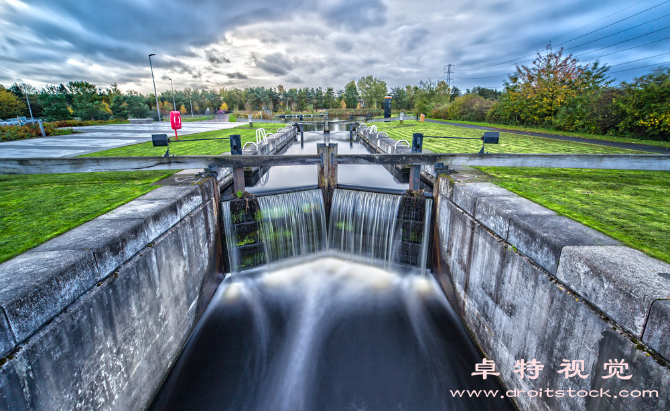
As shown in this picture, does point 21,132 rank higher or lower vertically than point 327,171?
higher

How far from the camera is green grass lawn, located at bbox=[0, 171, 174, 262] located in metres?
4.08

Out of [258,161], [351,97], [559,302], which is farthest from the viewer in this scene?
[351,97]

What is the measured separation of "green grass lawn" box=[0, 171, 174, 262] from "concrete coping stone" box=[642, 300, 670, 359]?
642 centimetres

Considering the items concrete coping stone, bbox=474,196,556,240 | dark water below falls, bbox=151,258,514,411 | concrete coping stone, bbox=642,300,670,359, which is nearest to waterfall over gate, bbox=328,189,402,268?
dark water below falls, bbox=151,258,514,411

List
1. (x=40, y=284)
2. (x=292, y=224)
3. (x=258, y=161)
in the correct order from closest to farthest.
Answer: (x=40, y=284) < (x=258, y=161) < (x=292, y=224)

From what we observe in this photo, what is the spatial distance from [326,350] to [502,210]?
4060 mm

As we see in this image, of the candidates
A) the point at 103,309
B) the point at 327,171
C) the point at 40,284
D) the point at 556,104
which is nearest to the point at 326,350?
the point at 103,309

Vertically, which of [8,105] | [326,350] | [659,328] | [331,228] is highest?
[8,105]

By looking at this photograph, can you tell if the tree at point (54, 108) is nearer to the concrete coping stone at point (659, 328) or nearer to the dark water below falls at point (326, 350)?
the dark water below falls at point (326, 350)

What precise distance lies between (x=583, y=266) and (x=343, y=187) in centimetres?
646

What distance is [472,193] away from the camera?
229 inches

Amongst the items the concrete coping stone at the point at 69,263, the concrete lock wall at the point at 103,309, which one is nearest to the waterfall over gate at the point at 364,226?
the concrete lock wall at the point at 103,309

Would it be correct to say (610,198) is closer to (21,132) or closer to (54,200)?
(54,200)

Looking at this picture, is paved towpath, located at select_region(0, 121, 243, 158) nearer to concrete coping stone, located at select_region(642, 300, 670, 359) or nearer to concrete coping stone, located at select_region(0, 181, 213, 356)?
concrete coping stone, located at select_region(0, 181, 213, 356)
